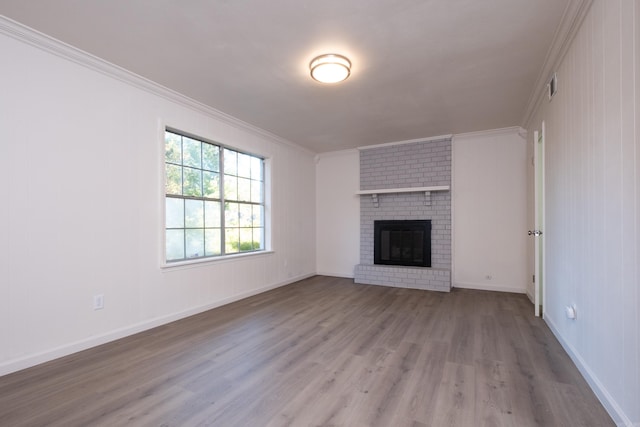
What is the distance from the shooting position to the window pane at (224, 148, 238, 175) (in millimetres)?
4281

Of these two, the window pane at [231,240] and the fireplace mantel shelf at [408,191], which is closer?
the window pane at [231,240]

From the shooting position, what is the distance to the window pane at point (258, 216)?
484 centimetres

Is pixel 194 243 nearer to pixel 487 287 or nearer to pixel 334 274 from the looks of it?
pixel 334 274

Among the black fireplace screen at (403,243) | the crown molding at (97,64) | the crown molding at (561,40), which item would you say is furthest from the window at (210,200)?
the crown molding at (561,40)

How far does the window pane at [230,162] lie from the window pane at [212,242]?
0.89 metres

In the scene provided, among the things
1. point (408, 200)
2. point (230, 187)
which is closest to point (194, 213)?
point (230, 187)

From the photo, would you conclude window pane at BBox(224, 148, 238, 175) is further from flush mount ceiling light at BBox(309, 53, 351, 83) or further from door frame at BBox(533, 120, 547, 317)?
door frame at BBox(533, 120, 547, 317)

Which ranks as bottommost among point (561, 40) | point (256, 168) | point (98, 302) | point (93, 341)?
point (93, 341)

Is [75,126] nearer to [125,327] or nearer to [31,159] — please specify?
[31,159]

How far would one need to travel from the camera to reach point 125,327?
2.90m

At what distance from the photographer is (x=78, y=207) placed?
260 centimetres

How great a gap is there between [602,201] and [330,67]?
7.28ft

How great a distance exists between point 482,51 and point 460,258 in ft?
11.2

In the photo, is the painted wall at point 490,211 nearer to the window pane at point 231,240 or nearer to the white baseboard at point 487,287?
the white baseboard at point 487,287
